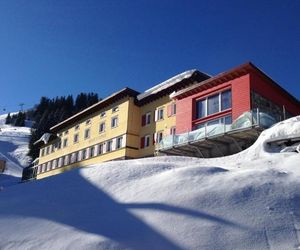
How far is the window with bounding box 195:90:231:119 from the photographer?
91.7ft

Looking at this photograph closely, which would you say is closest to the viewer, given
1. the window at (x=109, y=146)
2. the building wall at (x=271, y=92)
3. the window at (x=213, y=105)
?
the building wall at (x=271, y=92)

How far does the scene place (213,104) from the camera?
2889 cm

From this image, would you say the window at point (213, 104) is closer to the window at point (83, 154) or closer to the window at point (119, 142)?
the window at point (119, 142)

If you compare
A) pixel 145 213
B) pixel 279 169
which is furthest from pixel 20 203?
pixel 279 169

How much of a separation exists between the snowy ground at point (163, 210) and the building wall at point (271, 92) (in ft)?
48.5

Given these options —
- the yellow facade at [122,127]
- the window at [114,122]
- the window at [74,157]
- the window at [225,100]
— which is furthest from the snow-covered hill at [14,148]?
the window at [225,100]

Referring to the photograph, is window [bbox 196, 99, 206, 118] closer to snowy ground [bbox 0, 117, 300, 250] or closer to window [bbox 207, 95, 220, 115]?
window [bbox 207, 95, 220, 115]

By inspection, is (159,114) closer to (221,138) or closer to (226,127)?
(221,138)

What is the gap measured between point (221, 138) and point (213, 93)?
6057mm

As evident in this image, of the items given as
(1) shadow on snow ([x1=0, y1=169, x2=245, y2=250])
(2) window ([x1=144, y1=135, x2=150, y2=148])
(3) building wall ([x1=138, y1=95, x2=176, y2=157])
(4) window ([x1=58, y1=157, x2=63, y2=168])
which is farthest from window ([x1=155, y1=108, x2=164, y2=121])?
(1) shadow on snow ([x1=0, y1=169, x2=245, y2=250])

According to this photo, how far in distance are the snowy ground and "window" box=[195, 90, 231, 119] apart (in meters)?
15.1

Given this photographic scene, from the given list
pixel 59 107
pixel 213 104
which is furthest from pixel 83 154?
pixel 59 107

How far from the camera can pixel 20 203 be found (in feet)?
39.1

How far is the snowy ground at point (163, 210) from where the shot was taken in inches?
301
